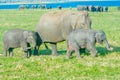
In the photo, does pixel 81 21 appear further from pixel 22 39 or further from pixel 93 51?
pixel 22 39

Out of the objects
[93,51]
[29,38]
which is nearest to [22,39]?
[29,38]

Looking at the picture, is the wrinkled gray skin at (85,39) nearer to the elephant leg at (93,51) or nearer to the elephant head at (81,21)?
the elephant leg at (93,51)

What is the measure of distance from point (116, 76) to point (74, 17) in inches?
191

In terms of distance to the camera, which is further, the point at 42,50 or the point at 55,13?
the point at 42,50

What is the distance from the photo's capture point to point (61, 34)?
16438mm

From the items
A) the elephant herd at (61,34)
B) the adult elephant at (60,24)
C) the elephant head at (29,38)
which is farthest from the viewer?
the adult elephant at (60,24)

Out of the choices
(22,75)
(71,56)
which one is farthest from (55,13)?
(22,75)

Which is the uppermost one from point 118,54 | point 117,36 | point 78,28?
point 78,28

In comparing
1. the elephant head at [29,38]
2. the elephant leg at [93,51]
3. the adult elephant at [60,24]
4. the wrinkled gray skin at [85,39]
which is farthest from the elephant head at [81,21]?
the elephant head at [29,38]

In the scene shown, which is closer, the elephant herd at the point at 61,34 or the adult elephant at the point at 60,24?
the elephant herd at the point at 61,34

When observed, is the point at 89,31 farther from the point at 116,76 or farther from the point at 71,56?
the point at 116,76

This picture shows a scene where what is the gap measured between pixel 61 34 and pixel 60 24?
1.26 ft

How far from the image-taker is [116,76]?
11.7m

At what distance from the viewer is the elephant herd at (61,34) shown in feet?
48.1
